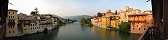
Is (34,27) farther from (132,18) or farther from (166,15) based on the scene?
(166,15)

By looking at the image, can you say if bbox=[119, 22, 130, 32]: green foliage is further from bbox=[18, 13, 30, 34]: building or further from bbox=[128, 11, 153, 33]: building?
bbox=[18, 13, 30, 34]: building

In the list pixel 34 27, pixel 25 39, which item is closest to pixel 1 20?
pixel 25 39

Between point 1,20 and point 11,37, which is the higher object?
point 1,20

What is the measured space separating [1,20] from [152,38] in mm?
4748

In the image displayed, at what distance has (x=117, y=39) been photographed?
3784 centimetres

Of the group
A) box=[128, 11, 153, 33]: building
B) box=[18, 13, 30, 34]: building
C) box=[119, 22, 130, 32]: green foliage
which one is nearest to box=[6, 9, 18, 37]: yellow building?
box=[18, 13, 30, 34]: building

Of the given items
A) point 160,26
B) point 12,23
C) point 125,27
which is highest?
point 160,26

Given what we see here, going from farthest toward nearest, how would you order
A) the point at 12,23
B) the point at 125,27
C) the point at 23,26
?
1. the point at 125,27
2. the point at 23,26
3. the point at 12,23

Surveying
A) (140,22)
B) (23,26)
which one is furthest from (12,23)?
(140,22)

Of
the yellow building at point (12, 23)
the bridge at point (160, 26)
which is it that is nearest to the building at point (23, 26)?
the yellow building at point (12, 23)

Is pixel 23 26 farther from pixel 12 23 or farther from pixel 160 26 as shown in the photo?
pixel 160 26

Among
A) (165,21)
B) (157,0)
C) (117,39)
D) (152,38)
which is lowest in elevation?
(117,39)

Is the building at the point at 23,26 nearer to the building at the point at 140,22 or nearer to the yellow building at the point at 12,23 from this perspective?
the yellow building at the point at 12,23

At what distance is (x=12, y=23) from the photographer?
133ft
